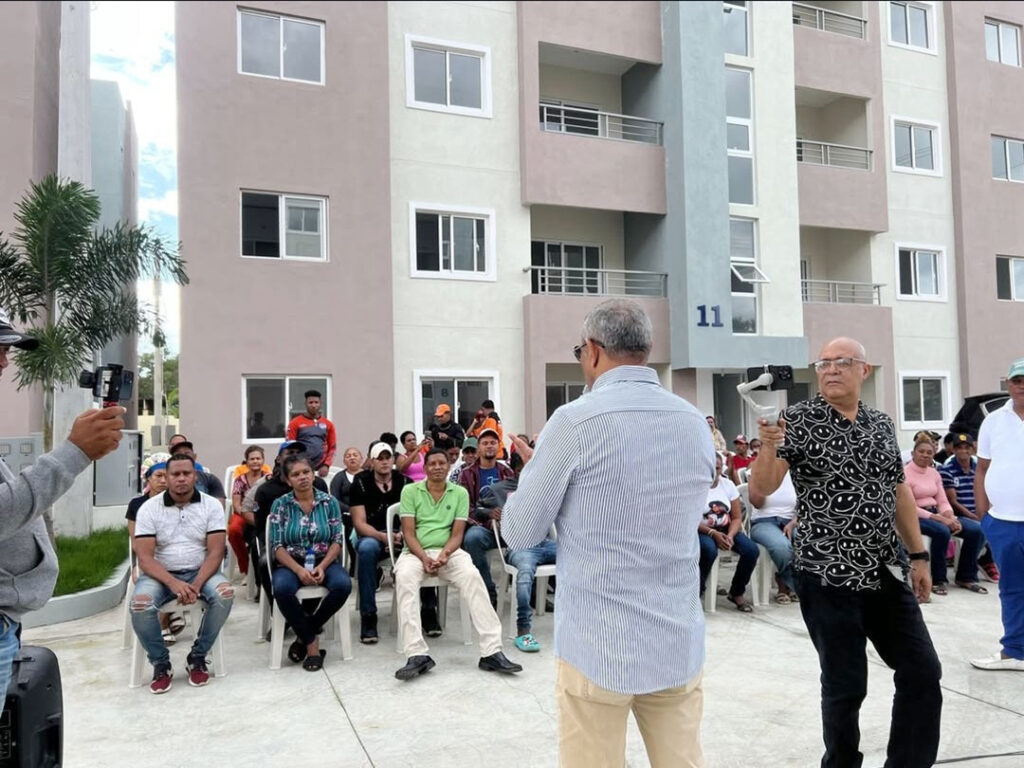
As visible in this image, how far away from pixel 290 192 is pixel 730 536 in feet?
27.2

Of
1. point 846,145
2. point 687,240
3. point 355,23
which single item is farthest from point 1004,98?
point 355,23

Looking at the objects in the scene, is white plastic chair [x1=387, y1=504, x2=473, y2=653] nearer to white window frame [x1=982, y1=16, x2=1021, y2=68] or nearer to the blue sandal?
the blue sandal

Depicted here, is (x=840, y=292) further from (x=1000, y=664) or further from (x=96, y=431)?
(x=96, y=431)

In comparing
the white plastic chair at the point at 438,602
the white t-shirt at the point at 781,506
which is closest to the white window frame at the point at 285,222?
the white plastic chair at the point at 438,602

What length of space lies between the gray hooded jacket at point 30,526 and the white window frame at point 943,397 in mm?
16228

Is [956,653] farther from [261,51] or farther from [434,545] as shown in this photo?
[261,51]

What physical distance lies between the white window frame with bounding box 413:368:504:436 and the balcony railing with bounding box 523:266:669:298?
2.18m

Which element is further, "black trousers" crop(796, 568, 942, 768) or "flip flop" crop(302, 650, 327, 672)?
"flip flop" crop(302, 650, 327, 672)

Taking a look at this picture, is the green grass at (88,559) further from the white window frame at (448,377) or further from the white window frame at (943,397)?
the white window frame at (943,397)

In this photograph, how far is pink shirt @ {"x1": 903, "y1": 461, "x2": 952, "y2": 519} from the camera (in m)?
7.04

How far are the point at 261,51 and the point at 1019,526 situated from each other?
37.5 feet

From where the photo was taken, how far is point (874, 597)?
2783mm

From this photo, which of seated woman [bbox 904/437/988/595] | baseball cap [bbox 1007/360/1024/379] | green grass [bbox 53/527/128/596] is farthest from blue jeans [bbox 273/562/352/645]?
seated woman [bbox 904/437/988/595]

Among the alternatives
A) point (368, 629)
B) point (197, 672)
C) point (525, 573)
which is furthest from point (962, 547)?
point (197, 672)
